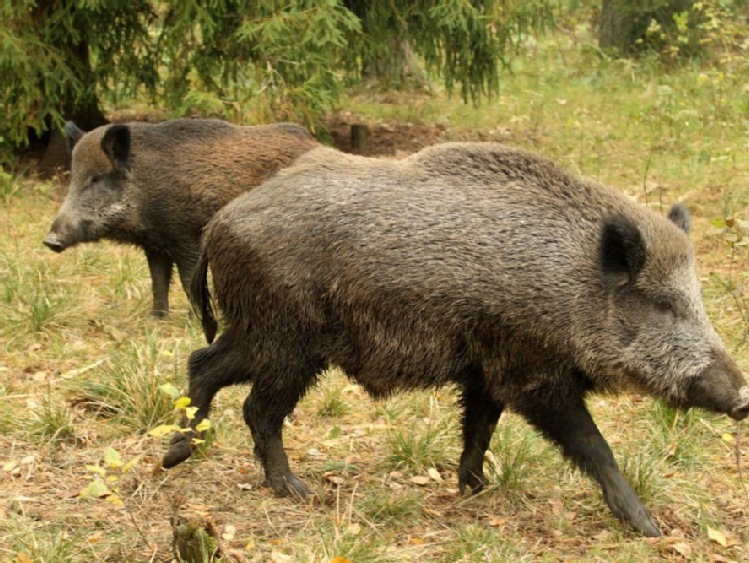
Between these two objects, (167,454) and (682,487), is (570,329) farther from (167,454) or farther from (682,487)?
(167,454)

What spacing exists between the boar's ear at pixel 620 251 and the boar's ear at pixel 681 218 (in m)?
0.55

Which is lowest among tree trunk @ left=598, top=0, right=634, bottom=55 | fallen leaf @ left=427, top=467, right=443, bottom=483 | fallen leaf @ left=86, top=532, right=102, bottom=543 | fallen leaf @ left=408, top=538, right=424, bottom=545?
tree trunk @ left=598, top=0, right=634, bottom=55

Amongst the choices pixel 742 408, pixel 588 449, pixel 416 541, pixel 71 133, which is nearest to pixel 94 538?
pixel 416 541

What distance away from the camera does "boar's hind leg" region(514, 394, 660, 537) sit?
489 cm

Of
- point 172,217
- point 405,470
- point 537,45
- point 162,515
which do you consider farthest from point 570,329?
point 537,45

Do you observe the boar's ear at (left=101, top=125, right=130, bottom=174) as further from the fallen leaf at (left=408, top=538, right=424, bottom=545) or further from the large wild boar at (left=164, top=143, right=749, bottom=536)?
the fallen leaf at (left=408, top=538, right=424, bottom=545)

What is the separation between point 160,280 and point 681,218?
13.8 ft

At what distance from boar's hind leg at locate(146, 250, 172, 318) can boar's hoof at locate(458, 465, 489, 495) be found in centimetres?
344

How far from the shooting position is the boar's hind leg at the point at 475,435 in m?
5.29

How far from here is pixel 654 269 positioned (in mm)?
4941

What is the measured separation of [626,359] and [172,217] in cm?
425

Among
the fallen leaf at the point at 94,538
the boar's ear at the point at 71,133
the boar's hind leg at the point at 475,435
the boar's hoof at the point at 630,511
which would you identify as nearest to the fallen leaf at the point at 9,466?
the fallen leaf at the point at 94,538

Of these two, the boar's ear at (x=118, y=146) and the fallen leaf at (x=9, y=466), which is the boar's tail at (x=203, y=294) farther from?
the boar's ear at (x=118, y=146)

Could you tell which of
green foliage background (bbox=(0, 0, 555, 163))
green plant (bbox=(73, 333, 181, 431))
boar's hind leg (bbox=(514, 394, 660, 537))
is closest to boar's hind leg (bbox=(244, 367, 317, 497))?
green plant (bbox=(73, 333, 181, 431))
